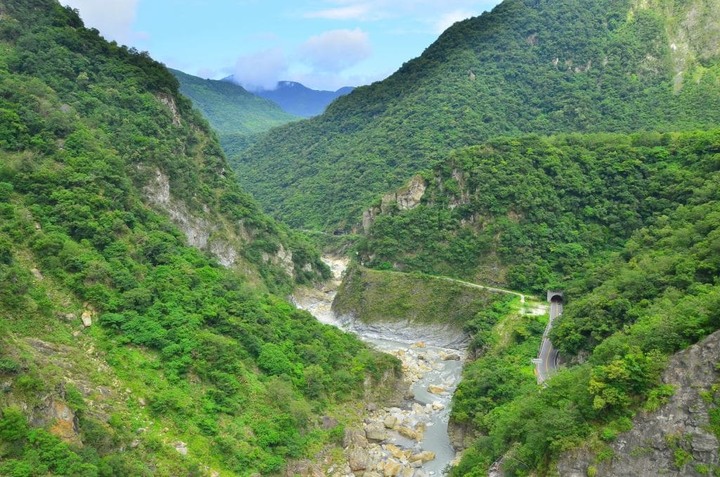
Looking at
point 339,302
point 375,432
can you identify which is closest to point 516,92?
point 339,302

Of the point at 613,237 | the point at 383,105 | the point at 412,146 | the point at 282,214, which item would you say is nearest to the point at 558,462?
the point at 613,237

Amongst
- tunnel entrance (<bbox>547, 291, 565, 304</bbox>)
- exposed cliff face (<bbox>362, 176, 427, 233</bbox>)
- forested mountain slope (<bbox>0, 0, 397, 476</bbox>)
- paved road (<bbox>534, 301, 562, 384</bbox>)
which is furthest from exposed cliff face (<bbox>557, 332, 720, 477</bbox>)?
exposed cliff face (<bbox>362, 176, 427, 233</bbox>)

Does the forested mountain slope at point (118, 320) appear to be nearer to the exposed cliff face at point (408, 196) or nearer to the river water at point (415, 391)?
the river water at point (415, 391)

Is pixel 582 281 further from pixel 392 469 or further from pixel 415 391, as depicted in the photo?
pixel 392 469

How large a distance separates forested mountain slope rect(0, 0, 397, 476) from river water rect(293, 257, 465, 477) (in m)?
3.57

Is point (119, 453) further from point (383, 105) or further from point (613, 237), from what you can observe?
point (383, 105)

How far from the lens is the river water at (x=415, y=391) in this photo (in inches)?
1556

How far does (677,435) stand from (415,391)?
94.9 ft

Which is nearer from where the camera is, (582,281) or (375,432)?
(375,432)

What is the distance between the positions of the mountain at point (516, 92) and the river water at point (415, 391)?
43144mm

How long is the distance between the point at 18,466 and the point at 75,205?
2251cm

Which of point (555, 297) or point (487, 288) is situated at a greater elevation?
point (555, 297)

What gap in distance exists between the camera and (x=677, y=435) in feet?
79.2

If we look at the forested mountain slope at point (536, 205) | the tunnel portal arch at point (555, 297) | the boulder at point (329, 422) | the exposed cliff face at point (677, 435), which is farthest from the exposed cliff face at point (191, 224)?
the exposed cliff face at point (677, 435)
